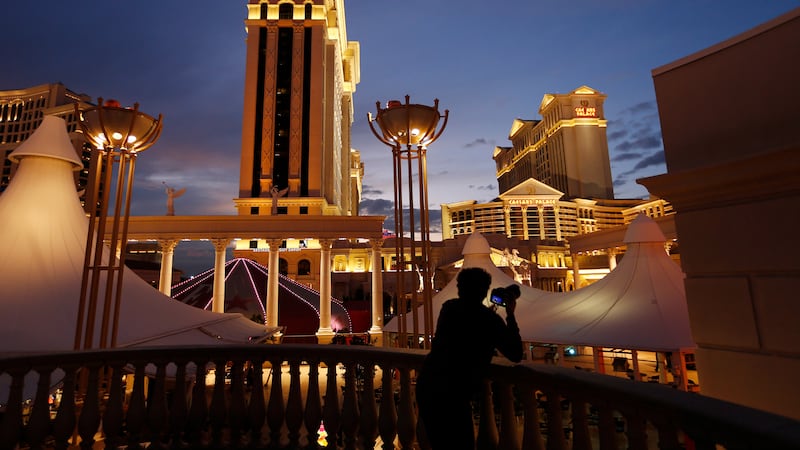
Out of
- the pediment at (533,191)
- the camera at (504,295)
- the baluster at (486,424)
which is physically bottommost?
the baluster at (486,424)

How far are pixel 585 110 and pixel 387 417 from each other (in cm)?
8917

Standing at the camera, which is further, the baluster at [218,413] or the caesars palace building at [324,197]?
the caesars palace building at [324,197]

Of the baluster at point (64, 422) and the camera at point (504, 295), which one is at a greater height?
the camera at point (504, 295)

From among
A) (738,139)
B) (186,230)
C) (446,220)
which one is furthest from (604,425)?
(446,220)

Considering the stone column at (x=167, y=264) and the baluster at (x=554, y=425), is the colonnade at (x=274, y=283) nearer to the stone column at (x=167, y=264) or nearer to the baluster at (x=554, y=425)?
the stone column at (x=167, y=264)

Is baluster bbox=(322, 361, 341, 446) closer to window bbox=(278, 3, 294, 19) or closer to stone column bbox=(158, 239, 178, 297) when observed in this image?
stone column bbox=(158, 239, 178, 297)

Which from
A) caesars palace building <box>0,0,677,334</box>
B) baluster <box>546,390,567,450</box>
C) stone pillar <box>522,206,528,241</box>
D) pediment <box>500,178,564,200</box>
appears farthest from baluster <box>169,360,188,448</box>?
pediment <box>500,178,564,200</box>

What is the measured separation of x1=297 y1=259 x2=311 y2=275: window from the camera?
40.8 metres

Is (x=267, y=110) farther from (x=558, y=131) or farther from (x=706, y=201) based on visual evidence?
(x=558, y=131)

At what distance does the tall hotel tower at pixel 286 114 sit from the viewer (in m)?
44.4

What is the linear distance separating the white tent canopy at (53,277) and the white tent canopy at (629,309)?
7129 mm

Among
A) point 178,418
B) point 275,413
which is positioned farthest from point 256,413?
point 178,418

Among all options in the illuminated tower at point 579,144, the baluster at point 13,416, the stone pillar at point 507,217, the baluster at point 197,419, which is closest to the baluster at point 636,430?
the baluster at point 197,419

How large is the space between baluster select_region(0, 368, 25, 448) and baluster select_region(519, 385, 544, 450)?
385 cm
